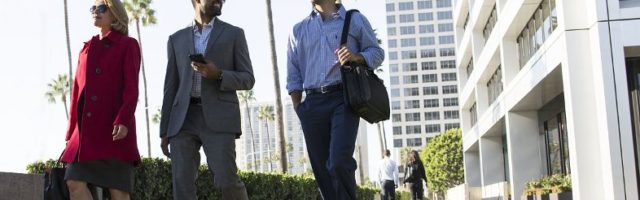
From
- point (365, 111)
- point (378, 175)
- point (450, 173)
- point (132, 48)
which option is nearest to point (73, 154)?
point (132, 48)

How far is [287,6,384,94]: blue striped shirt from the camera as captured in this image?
18.7ft

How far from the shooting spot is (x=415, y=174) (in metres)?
20.3

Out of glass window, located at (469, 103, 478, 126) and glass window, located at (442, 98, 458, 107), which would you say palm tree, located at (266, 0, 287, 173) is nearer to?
glass window, located at (469, 103, 478, 126)

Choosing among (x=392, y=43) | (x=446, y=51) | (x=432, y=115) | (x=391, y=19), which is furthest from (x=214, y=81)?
(x=391, y=19)

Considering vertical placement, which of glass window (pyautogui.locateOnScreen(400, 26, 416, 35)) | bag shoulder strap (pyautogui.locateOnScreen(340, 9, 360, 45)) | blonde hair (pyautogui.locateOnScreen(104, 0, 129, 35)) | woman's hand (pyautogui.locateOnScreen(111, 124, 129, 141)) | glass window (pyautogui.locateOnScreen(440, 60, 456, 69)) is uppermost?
glass window (pyautogui.locateOnScreen(400, 26, 416, 35))

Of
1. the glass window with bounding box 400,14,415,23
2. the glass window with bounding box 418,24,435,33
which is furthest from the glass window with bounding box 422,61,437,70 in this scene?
the glass window with bounding box 400,14,415,23

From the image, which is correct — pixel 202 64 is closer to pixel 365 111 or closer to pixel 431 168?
pixel 365 111

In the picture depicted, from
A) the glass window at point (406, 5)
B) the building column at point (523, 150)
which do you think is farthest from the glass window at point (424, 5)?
the building column at point (523, 150)

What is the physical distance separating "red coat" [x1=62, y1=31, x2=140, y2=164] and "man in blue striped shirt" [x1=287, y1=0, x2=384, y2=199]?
110cm

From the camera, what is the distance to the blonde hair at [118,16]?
18.3 ft

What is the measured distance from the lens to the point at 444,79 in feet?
582

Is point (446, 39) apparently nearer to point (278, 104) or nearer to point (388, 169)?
point (278, 104)

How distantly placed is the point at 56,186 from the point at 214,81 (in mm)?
1176

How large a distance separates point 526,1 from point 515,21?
2.80m
